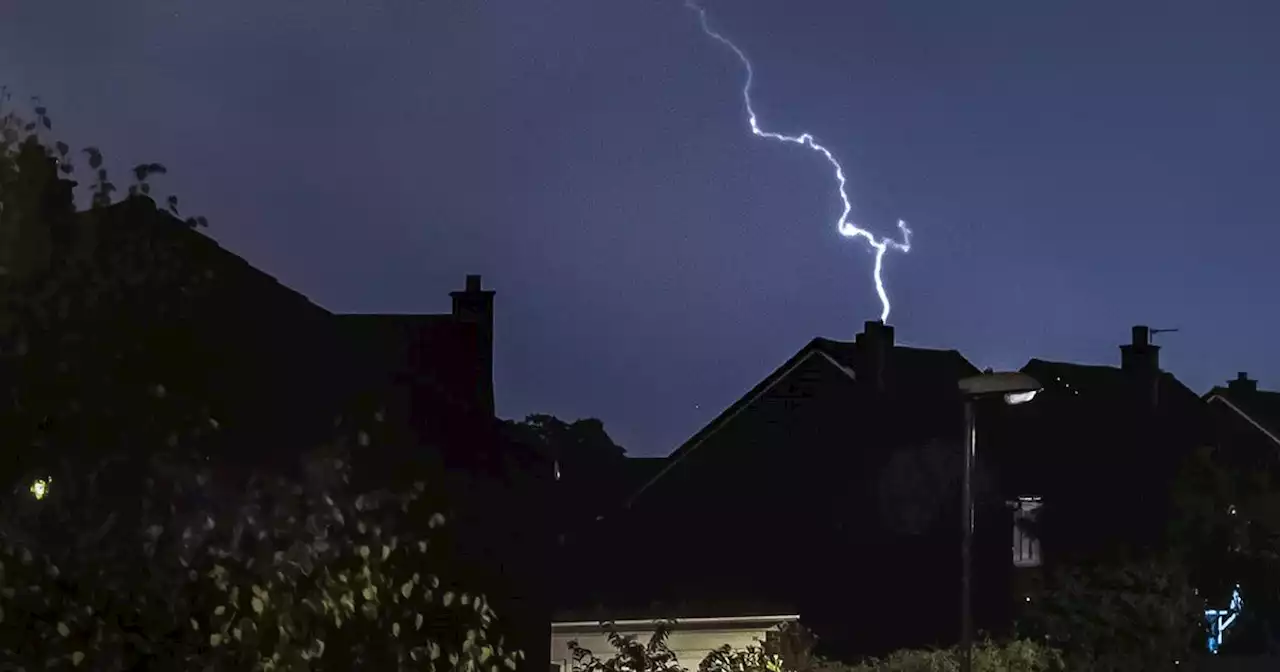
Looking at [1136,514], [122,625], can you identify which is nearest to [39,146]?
[122,625]

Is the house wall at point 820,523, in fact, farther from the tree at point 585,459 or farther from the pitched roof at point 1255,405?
the pitched roof at point 1255,405

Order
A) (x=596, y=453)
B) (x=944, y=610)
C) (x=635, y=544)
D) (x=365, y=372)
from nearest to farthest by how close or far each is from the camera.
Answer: (x=365, y=372) < (x=944, y=610) < (x=635, y=544) < (x=596, y=453)

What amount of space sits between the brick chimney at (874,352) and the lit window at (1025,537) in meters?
4.30

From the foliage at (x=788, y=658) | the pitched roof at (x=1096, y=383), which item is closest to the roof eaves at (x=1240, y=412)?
the pitched roof at (x=1096, y=383)

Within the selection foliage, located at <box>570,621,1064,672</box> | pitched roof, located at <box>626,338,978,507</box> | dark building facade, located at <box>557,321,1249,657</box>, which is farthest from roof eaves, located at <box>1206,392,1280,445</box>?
foliage, located at <box>570,621,1064,672</box>

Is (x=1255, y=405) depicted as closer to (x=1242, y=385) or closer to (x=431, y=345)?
(x=1242, y=385)

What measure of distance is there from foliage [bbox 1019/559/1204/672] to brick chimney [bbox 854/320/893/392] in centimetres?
1816

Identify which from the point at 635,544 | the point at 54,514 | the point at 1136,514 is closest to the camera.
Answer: the point at 54,514

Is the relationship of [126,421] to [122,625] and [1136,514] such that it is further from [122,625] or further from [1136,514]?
[1136,514]

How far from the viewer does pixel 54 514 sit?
5660 mm

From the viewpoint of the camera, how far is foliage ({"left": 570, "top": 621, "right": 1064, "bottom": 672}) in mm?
13953

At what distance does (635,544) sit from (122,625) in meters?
32.9

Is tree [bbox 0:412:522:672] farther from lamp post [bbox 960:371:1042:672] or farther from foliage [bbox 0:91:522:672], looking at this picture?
lamp post [bbox 960:371:1042:672]

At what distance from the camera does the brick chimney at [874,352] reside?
37.1 m
